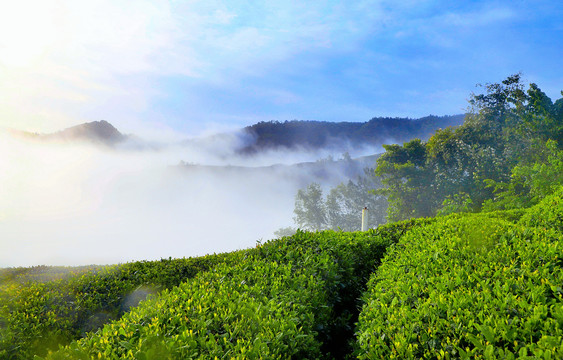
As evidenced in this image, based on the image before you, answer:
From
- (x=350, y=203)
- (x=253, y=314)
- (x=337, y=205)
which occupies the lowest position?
(x=337, y=205)

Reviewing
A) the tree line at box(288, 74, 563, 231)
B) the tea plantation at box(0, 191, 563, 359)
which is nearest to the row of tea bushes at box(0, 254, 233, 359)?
the tea plantation at box(0, 191, 563, 359)

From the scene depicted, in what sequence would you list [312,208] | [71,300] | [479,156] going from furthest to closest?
[312,208] → [479,156] → [71,300]

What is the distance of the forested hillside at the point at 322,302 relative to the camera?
350 centimetres

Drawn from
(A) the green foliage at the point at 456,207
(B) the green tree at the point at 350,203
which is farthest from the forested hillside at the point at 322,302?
(B) the green tree at the point at 350,203

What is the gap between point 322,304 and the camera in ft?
16.7

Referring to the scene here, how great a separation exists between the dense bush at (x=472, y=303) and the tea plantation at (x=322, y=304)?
15 mm

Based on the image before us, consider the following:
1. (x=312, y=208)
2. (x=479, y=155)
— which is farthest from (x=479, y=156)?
(x=312, y=208)

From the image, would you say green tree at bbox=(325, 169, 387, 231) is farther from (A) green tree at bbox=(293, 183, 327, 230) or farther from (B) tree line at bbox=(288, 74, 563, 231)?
(B) tree line at bbox=(288, 74, 563, 231)

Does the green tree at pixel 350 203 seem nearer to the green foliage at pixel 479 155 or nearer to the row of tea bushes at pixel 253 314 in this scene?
the green foliage at pixel 479 155

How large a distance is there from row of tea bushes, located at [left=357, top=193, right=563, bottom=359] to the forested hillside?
0.01 metres

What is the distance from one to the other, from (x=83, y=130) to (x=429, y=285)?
1929 inches

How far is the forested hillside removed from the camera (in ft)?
11.5

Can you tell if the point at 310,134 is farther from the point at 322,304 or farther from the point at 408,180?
the point at 322,304

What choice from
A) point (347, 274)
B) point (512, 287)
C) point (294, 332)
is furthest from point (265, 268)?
point (512, 287)
